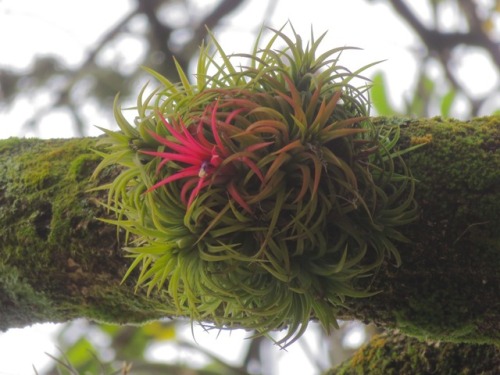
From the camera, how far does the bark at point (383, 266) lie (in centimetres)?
107

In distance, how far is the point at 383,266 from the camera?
1.10m

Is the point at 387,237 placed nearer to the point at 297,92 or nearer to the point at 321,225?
the point at 321,225

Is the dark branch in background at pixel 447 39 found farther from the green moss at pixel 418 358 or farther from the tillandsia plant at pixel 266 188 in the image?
the tillandsia plant at pixel 266 188

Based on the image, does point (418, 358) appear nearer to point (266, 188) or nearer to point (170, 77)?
point (266, 188)

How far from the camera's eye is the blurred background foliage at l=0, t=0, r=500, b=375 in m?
3.31

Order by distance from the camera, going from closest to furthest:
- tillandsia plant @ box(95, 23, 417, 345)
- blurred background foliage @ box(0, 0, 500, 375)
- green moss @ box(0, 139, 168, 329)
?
tillandsia plant @ box(95, 23, 417, 345), green moss @ box(0, 139, 168, 329), blurred background foliage @ box(0, 0, 500, 375)

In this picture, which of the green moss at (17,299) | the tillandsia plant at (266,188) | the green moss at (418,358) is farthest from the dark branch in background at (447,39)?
the green moss at (17,299)

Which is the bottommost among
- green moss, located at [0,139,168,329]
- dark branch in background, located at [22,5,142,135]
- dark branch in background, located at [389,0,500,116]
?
green moss, located at [0,139,168,329]

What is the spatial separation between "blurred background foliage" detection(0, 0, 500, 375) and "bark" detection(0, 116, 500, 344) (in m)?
1.63

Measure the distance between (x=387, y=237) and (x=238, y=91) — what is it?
1.15ft

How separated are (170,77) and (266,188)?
2665 millimetres

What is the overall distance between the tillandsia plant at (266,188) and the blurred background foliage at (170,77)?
77.8 inches

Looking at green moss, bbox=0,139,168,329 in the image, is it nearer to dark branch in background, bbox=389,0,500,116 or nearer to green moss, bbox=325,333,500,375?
green moss, bbox=325,333,500,375

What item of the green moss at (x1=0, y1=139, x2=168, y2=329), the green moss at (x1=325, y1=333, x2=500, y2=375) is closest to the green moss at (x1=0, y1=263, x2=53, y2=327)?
the green moss at (x1=0, y1=139, x2=168, y2=329)
